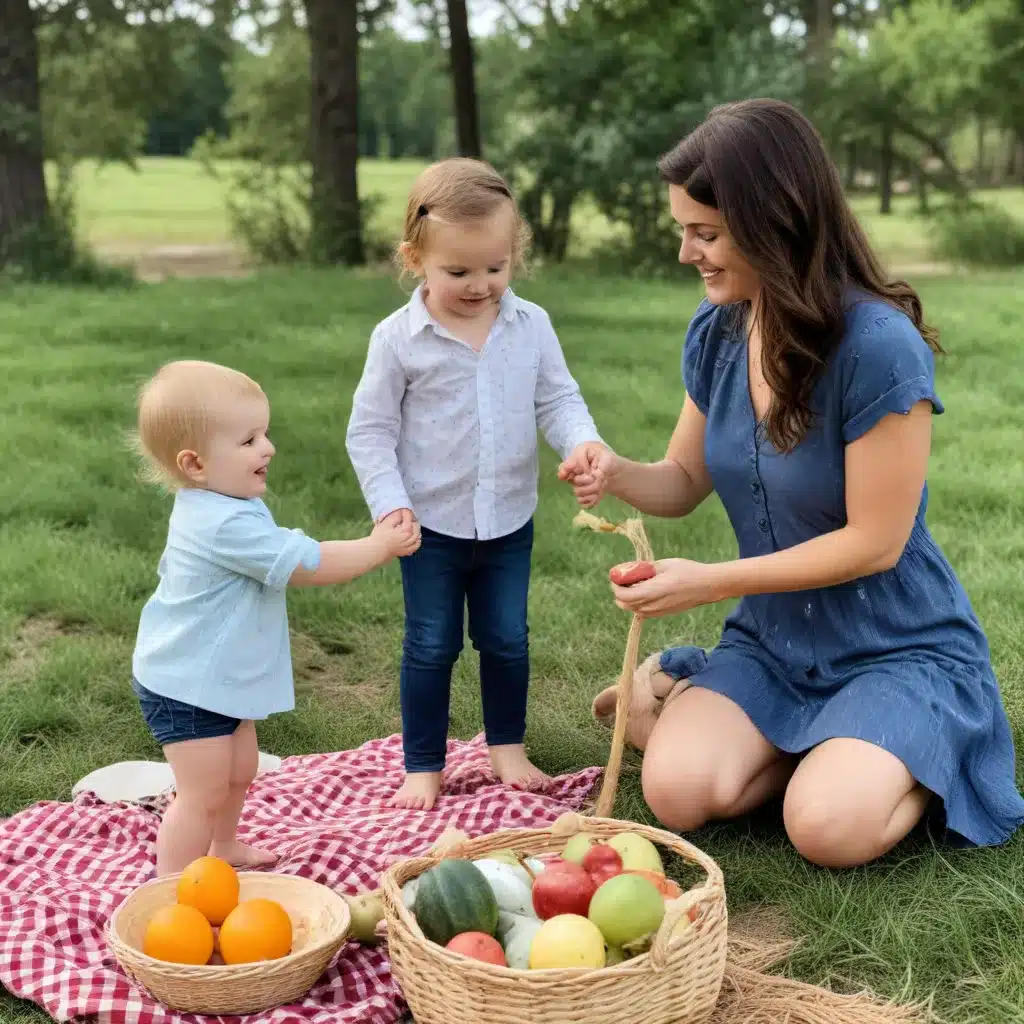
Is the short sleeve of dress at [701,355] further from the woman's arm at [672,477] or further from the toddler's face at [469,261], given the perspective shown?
the toddler's face at [469,261]

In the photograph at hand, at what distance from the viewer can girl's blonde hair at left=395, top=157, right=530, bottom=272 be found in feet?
10.2

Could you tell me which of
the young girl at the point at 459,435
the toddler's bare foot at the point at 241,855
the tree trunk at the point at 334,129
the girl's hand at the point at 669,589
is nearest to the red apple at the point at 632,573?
the girl's hand at the point at 669,589

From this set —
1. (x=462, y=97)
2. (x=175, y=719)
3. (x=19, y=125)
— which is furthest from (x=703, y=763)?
(x=462, y=97)

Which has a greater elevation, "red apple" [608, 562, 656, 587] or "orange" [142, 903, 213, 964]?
"red apple" [608, 562, 656, 587]

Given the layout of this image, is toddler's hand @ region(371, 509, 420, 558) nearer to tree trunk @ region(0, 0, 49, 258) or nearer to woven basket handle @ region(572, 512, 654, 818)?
woven basket handle @ region(572, 512, 654, 818)

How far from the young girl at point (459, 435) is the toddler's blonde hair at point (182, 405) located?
1.70 feet

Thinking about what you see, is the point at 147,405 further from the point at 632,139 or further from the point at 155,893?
the point at 632,139

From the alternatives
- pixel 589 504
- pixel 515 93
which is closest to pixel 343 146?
pixel 515 93

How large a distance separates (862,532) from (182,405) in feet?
4.78

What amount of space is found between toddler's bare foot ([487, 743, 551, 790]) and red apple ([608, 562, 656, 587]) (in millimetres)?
866

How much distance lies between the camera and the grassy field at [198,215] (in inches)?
646

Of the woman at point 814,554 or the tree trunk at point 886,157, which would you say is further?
the tree trunk at point 886,157

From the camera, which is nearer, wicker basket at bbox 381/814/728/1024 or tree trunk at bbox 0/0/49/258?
wicker basket at bbox 381/814/728/1024

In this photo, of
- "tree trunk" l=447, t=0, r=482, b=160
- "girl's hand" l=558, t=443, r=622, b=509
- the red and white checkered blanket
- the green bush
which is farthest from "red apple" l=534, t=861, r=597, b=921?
the green bush
